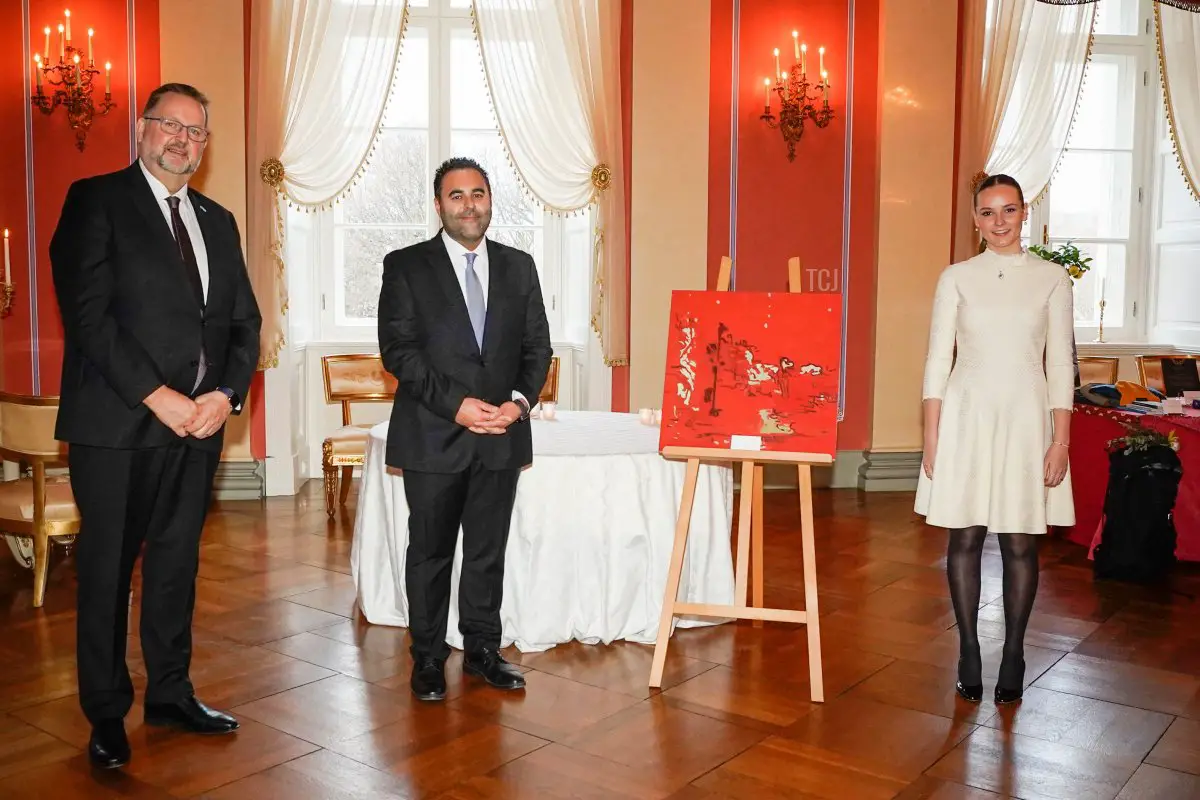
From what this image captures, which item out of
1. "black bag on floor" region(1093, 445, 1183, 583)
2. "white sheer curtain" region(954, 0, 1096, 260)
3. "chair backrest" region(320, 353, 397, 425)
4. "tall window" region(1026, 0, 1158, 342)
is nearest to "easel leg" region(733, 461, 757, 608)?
"black bag on floor" region(1093, 445, 1183, 583)

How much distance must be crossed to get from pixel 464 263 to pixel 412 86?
167 inches

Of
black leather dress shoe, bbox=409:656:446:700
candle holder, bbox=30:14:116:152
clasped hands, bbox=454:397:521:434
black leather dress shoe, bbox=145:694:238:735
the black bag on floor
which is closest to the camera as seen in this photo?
black leather dress shoe, bbox=145:694:238:735

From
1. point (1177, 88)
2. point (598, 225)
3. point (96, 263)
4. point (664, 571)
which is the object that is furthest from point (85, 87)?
point (1177, 88)

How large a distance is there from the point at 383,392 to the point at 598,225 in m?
1.64

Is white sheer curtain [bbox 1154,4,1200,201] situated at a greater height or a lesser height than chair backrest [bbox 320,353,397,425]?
greater

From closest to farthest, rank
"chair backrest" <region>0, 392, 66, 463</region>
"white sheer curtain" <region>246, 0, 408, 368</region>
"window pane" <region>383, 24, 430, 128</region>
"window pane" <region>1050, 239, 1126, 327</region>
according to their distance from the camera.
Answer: "chair backrest" <region>0, 392, 66, 463</region>, "white sheer curtain" <region>246, 0, 408, 368</region>, "window pane" <region>383, 24, 430, 128</region>, "window pane" <region>1050, 239, 1126, 327</region>

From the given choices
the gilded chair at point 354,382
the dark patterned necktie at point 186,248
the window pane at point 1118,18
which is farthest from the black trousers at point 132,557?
the window pane at point 1118,18

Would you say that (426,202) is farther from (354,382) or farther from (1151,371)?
(1151,371)

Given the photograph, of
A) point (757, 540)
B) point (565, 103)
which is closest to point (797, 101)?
point (565, 103)

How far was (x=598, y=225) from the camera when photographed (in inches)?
271

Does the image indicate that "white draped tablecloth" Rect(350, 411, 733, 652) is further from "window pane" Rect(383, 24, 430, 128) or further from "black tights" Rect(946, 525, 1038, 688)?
"window pane" Rect(383, 24, 430, 128)

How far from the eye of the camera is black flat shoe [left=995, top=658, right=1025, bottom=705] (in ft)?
11.6

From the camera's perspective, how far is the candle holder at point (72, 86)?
638 centimetres

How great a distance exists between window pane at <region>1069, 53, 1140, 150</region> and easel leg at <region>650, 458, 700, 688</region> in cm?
552
